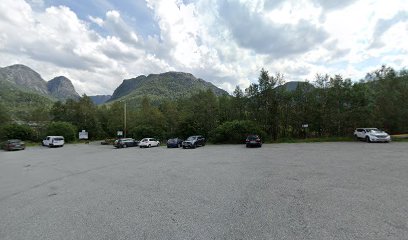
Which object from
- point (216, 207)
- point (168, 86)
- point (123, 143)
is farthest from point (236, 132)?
point (168, 86)

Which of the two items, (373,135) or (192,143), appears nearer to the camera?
(373,135)

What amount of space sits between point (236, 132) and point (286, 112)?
34.5 ft

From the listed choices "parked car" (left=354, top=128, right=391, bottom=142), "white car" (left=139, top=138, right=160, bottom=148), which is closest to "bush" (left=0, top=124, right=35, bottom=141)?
"white car" (left=139, top=138, right=160, bottom=148)

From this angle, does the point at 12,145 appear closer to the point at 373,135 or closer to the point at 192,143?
the point at 192,143

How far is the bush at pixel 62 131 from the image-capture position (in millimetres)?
53156

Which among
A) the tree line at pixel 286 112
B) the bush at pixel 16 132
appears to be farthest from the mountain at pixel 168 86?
the tree line at pixel 286 112

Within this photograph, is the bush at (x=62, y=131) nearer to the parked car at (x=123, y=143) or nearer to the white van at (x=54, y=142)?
the white van at (x=54, y=142)

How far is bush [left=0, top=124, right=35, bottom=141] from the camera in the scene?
49.6 m

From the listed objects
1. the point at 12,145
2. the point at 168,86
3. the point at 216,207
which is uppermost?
the point at 168,86

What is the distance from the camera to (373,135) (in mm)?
27234

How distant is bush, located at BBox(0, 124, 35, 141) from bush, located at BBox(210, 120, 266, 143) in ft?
140

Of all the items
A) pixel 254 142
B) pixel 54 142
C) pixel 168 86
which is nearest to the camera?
pixel 254 142

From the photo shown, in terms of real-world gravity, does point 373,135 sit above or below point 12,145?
above

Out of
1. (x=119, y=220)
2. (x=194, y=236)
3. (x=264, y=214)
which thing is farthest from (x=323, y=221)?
(x=119, y=220)
